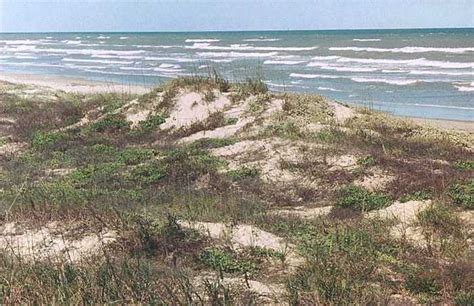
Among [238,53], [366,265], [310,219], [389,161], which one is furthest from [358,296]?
[238,53]

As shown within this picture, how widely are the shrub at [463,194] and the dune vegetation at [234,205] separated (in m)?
0.03

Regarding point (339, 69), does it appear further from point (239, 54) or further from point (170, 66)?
point (239, 54)

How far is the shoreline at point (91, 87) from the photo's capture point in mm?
18406

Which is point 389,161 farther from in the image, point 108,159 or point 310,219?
point 108,159

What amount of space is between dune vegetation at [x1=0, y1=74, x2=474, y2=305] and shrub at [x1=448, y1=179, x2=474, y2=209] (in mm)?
28

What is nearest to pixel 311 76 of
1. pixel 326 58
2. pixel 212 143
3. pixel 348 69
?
pixel 348 69

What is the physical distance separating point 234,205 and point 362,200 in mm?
2003

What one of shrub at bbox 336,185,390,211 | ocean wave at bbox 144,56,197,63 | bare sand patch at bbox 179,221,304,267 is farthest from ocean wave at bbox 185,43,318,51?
bare sand patch at bbox 179,221,304,267

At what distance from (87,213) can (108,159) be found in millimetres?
5008

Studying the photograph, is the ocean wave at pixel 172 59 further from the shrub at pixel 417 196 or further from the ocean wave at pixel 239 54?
the shrub at pixel 417 196

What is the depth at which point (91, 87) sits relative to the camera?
3058 centimetres

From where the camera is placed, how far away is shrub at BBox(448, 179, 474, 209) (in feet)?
28.2

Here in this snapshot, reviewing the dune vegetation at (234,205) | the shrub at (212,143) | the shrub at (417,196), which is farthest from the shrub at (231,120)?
the shrub at (417,196)

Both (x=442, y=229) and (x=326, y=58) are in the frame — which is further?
(x=326, y=58)
